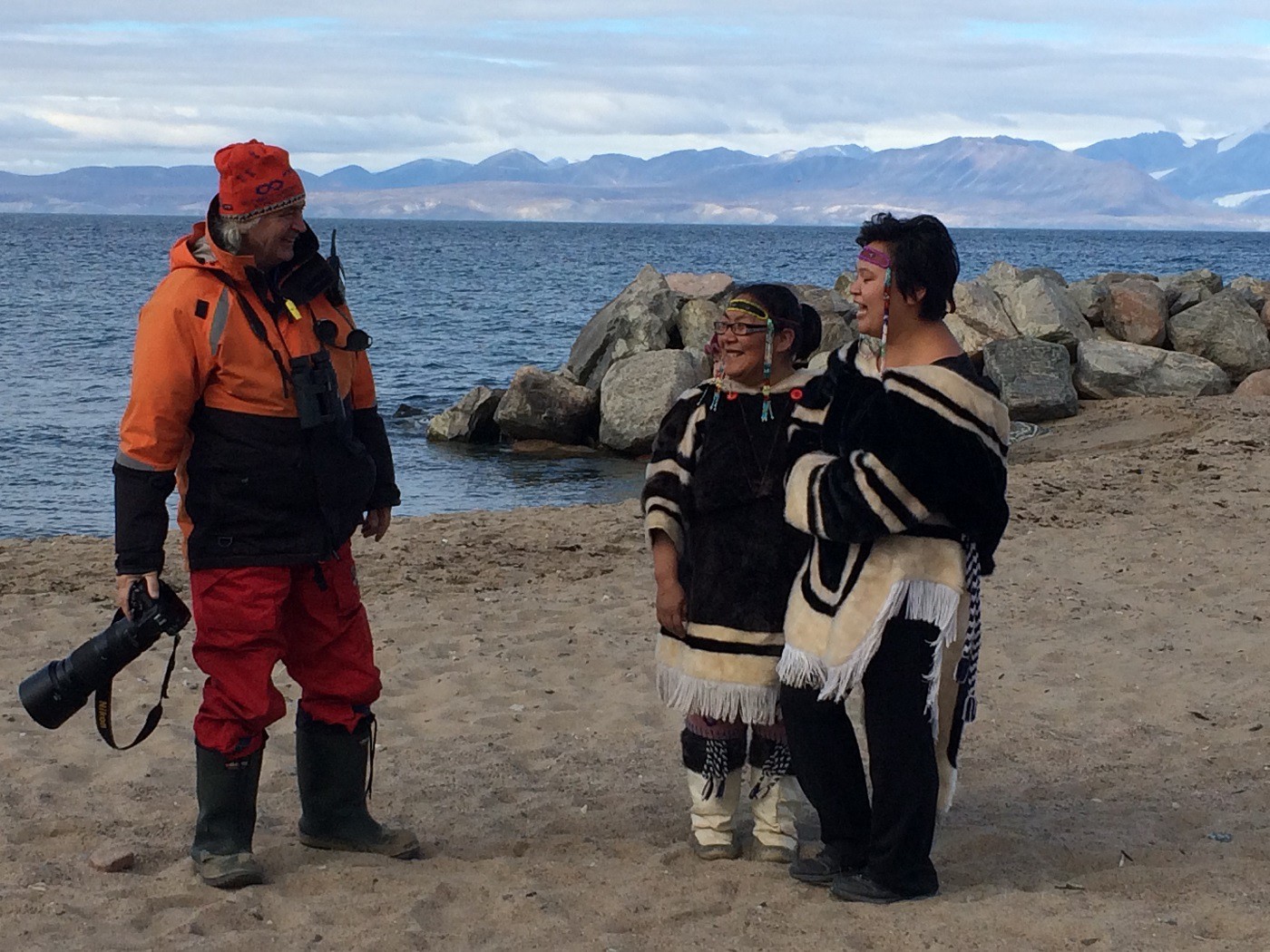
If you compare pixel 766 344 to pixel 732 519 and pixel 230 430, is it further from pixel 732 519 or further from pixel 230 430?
pixel 230 430

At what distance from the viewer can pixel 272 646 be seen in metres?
4.16

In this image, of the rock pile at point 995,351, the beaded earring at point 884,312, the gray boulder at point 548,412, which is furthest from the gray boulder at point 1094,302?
the beaded earring at point 884,312

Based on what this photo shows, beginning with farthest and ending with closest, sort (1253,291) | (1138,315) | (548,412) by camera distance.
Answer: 1. (1253,291)
2. (1138,315)
3. (548,412)

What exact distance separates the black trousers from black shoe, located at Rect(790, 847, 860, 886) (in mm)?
16

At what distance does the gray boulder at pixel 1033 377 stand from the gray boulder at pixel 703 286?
4.60 metres

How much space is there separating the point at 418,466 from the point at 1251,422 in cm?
814

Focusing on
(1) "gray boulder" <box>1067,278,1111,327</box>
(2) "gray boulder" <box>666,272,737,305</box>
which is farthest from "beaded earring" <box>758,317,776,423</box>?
(1) "gray boulder" <box>1067,278,1111,327</box>

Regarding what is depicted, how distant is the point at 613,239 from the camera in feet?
424

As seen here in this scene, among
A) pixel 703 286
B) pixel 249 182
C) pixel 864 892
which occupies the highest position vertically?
pixel 249 182

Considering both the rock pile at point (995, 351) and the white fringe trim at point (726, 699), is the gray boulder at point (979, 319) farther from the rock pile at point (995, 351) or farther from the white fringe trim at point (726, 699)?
the white fringe trim at point (726, 699)

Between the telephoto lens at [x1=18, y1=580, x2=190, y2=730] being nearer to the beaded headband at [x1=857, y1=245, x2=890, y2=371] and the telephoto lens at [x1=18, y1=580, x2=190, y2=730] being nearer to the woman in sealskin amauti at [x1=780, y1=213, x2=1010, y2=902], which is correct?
the woman in sealskin amauti at [x1=780, y1=213, x2=1010, y2=902]

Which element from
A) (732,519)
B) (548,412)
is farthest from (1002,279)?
(732,519)

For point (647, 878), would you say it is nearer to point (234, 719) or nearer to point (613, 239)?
point (234, 719)

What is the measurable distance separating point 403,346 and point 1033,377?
644 inches
